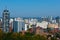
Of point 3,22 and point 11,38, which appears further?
point 3,22

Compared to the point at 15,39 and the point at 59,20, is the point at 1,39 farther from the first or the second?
the point at 59,20

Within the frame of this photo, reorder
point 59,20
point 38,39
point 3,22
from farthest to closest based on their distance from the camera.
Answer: point 59,20 → point 3,22 → point 38,39

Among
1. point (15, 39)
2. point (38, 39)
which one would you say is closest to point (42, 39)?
point (38, 39)

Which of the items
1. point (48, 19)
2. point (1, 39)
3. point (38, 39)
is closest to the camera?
point (1, 39)

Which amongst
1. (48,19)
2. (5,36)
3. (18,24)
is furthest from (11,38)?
(48,19)

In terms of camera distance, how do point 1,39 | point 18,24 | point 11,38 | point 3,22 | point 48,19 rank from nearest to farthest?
1. point 1,39
2. point 11,38
3. point 3,22
4. point 18,24
5. point 48,19

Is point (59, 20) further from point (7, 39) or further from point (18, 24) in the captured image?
point (7, 39)

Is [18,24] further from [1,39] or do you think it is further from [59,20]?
[1,39]

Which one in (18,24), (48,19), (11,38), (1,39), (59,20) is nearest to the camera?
(1,39)

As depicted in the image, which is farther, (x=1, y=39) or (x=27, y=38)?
(x=27, y=38)
